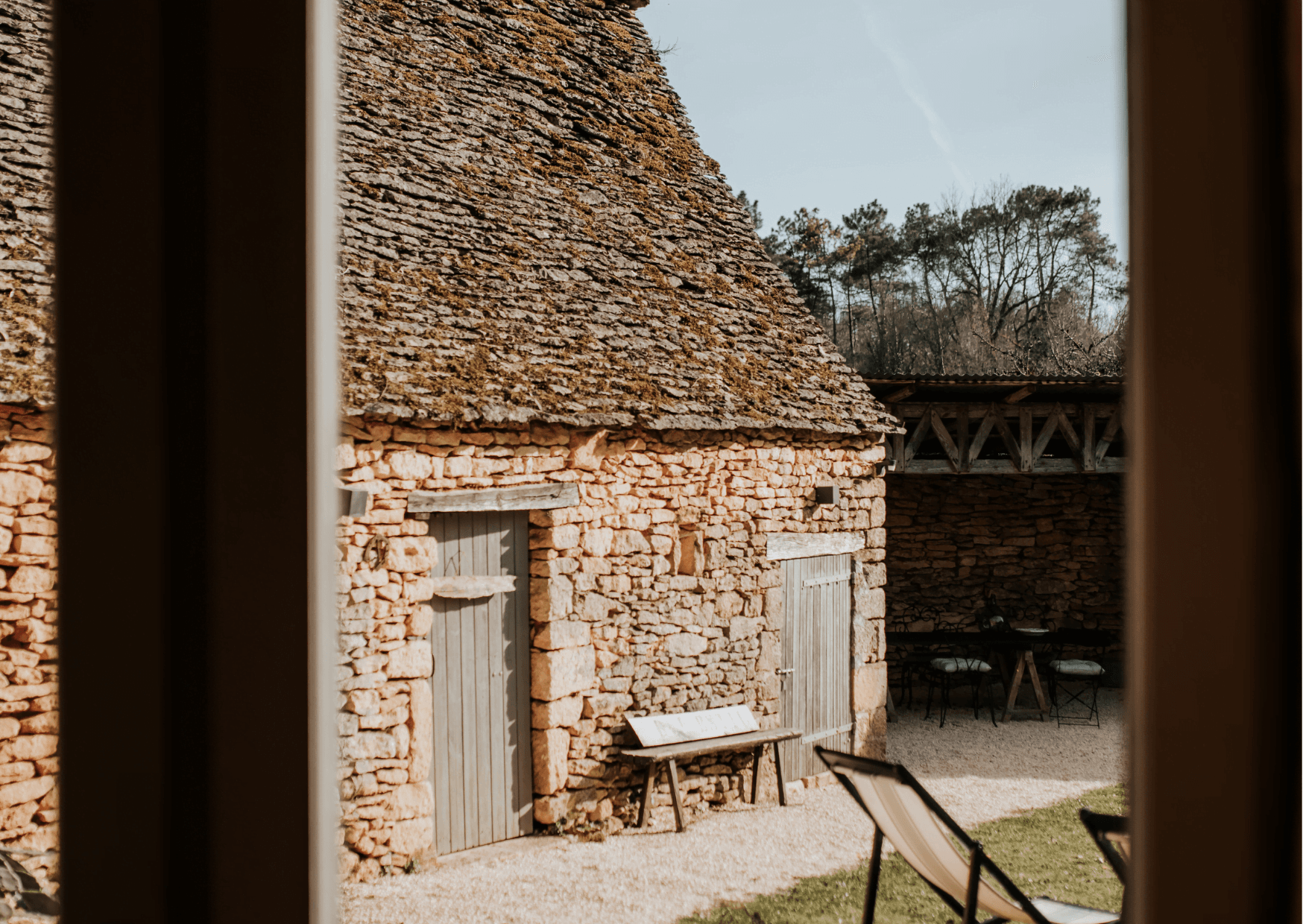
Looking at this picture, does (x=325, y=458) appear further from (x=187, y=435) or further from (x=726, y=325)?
(x=726, y=325)

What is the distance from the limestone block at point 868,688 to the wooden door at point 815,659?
6cm

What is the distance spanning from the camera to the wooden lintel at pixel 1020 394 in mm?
9125

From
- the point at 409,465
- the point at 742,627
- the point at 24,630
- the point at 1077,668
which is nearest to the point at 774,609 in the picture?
the point at 742,627

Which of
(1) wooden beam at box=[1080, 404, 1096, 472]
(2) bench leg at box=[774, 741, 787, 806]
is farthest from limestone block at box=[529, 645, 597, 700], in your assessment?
(1) wooden beam at box=[1080, 404, 1096, 472]

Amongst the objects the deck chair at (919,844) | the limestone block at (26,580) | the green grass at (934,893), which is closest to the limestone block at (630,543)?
the green grass at (934,893)

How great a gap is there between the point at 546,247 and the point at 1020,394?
493 cm

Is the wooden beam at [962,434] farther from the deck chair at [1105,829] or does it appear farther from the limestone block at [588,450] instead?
the deck chair at [1105,829]

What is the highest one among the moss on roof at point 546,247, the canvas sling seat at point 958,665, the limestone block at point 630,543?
the moss on roof at point 546,247

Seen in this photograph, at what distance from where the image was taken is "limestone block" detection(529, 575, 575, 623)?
6223 mm

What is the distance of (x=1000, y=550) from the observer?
37.0 ft

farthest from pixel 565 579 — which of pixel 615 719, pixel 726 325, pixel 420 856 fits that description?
pixel 726 325

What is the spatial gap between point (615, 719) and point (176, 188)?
637cm

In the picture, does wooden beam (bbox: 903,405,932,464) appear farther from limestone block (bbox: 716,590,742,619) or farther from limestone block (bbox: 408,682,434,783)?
limestone block (bbox: 408,682,434,783)

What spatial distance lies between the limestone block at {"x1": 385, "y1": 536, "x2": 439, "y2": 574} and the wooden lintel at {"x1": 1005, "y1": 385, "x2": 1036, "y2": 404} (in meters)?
6.08
